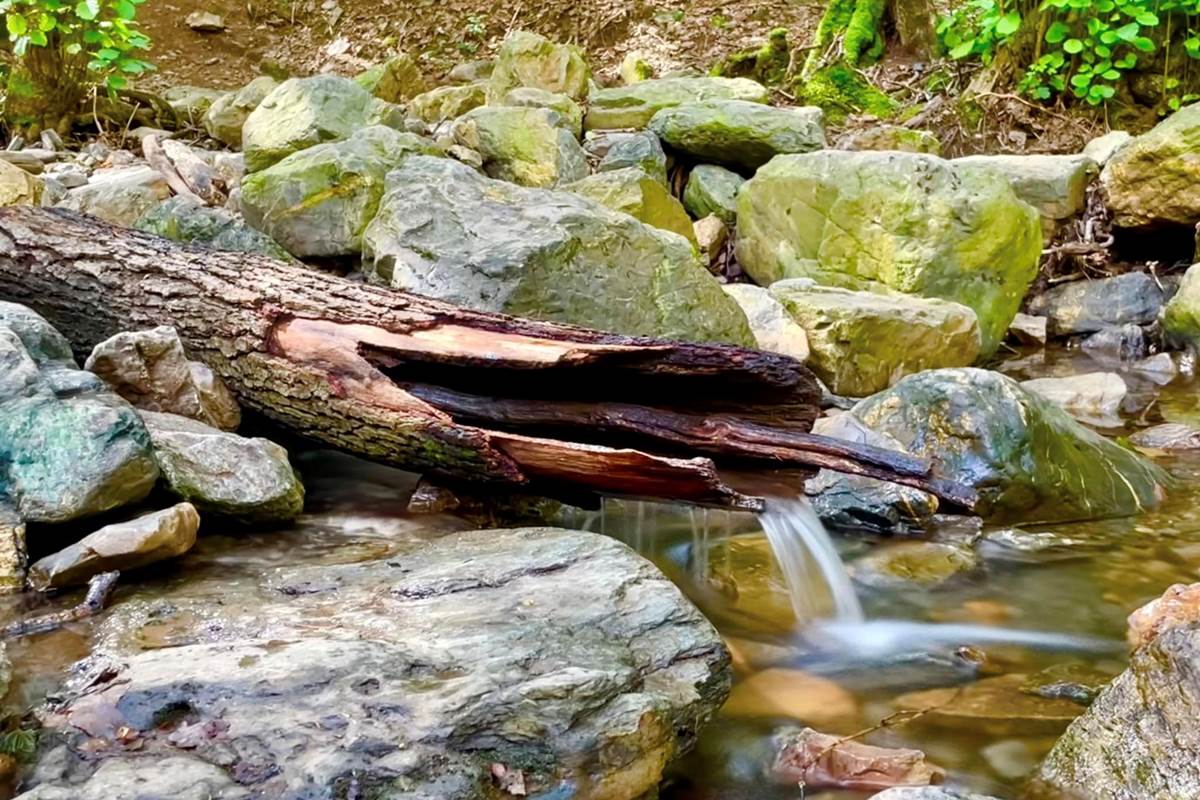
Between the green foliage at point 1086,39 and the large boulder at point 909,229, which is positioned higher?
the green foliage at point 1086,39

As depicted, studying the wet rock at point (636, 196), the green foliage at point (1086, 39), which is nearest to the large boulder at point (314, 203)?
the wet rock at point (636, 196)

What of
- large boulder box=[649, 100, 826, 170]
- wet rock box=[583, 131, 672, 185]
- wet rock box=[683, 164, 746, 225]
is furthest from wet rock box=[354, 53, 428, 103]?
wet rock box=[683, 164, 746, 225]

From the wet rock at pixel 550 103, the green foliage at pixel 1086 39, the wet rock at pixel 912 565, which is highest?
the green foliage at pixel 1086 39

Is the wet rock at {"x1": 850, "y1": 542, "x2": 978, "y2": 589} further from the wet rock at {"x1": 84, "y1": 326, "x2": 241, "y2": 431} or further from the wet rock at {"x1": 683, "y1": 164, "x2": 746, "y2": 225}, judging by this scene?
the wet rock at {"x1": 683, "y1": 164, "x2": 746, "y2": 225}

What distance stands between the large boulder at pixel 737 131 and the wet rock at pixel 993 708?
6.21m

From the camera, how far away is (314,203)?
5902 mm

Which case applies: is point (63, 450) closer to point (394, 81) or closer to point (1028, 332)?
point (1028, 332)

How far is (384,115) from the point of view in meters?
7.77

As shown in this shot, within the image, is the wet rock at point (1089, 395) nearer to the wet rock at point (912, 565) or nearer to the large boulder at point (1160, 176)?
the wet rock at point (912, 565)

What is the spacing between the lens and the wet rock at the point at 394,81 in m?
10.7

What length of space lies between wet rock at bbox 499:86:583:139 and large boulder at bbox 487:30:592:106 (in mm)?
819

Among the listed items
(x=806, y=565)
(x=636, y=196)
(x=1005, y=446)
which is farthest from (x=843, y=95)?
(x=806, y=565)

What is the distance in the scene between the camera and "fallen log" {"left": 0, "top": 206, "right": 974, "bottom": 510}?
3172 mm

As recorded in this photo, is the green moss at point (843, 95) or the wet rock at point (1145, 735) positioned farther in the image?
the green moss at point (843, 95)
